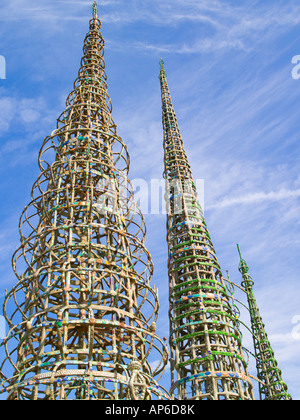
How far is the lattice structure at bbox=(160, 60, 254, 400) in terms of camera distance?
48.2 m

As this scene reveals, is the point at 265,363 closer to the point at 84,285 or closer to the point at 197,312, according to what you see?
the point at 197,312

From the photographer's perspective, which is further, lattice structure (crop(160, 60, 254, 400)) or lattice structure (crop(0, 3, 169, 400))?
lattice structure (crop(160, 60, 254, 400))

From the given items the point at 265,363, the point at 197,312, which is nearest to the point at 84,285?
the point at 197,312

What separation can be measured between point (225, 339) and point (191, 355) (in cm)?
440

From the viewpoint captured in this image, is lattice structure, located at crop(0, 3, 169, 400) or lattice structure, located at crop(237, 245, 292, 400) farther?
lattice structure, located at crop(237, 245, 292, 400)

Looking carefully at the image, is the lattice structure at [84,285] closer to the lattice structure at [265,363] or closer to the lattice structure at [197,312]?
the lattice structure at [197,312]

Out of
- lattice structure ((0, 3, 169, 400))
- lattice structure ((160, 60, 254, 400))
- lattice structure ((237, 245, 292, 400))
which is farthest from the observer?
lattice structure ((237, 245, 292, 400))

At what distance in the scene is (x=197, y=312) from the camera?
174ft

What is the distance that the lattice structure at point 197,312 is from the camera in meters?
48.2

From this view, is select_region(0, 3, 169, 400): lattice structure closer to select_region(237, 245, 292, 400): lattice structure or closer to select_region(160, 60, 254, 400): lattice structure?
select_region(160, 60, 254, 400): lattice structure

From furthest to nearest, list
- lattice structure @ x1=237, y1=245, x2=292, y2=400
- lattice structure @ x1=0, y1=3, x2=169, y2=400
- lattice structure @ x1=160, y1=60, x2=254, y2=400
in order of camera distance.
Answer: lattice structure @ x1=237, y1=245, x2=292, y2=400 → lattice structure @ x1=160, y1=60, x2=254, y2=400 → lattice structure @ x1=0, y1=3, x2=169, y2=400

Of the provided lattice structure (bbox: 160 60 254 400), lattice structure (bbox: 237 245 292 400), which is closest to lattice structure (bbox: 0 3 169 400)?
lattice structure (bbox: 160 60 254 400)

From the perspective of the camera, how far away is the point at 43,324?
26922 mm
